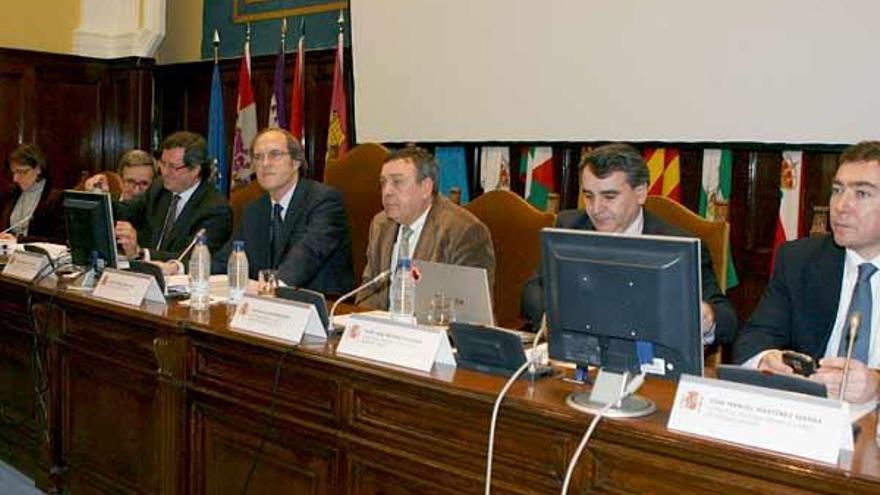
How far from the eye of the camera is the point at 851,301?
91.7 inches

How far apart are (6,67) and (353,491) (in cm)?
568

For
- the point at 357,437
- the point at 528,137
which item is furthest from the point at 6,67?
the point at 357,437

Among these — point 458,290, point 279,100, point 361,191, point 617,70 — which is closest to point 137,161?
point 279,100

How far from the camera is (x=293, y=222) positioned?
3.73 m

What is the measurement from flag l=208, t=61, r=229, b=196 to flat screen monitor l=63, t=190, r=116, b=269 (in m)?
3.15

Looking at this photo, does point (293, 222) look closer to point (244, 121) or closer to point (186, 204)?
point (186, 204)

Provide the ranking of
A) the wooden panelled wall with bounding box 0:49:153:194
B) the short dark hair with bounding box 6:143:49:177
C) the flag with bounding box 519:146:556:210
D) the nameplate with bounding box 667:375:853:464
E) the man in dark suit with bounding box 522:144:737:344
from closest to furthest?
the nameplate with bounding box 667:375:853:464 < the man in dark suit with bounding box 522:144:737:344 < the flag with bounding box 519:146:556:210 < the short dark hair with bounding box 6:143:49:177 < the wooden panelled wall with bounding box 0:49:153:194

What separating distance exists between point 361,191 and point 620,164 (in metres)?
1.89

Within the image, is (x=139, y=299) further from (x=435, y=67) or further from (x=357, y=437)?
(x=435, y=67)

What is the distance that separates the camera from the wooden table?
175 centimetres

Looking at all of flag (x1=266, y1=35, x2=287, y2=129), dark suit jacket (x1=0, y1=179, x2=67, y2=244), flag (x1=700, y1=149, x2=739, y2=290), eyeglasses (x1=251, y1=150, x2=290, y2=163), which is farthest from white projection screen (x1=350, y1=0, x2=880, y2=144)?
dark suit jacket (x1=0, y1=179, x2=67, y2=244)

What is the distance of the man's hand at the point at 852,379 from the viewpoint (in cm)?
189

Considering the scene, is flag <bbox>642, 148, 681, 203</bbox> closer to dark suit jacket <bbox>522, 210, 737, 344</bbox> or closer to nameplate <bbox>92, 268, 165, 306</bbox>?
dark suit jacket <bbox>522, 210, 737, 344</bbox>

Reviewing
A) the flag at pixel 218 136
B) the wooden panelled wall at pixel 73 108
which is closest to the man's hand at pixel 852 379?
the flag at pixel 218 136
